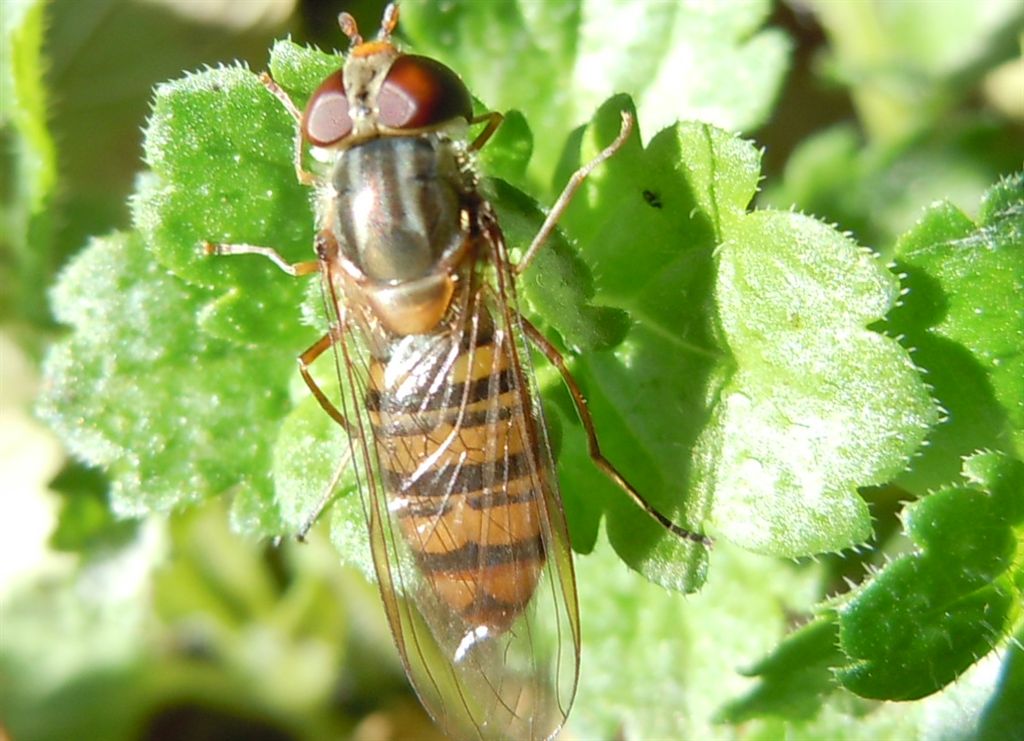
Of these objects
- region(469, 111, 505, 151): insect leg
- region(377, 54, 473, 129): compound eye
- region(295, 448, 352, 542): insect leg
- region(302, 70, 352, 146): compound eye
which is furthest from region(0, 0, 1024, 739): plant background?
region(302, 70, 352, 146): compound eye

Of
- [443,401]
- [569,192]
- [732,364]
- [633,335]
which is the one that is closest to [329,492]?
[443,401]

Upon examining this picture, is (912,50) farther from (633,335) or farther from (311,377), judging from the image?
(311,377)

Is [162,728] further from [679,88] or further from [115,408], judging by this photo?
[679,88]

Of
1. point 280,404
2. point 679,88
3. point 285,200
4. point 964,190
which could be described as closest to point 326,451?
point 280,404

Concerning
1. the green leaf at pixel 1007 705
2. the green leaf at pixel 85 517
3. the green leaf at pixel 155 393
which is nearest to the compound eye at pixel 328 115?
the green leaf at pixel 155 393

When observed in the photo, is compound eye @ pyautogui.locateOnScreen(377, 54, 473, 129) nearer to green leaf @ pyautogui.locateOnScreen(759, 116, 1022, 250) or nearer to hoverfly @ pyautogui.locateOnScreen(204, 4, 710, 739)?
hoverfly @ pyautogui.locateOnScreen(204, 4, 710, 739)
